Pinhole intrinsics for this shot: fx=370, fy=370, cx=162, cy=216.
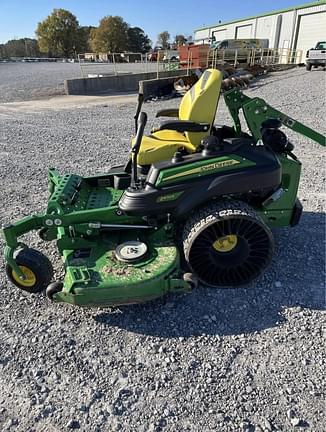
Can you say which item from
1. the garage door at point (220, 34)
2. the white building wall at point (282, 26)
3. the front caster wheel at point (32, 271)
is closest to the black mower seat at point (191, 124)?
the front caster wheel at point (32, 271)

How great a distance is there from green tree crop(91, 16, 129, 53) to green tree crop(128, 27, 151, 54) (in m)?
3.67

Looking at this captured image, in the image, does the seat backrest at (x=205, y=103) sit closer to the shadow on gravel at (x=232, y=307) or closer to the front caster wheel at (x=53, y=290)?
the shadow on gravel at (x=232, y=307)

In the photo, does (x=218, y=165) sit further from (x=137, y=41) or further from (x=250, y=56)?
(x=137, y=41)

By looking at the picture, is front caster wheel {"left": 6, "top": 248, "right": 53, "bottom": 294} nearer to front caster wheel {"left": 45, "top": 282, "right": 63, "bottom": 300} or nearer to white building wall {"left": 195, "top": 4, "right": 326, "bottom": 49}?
front caster wheel {"left": 45, "top": 282, "right": 63, "bottom": 300}

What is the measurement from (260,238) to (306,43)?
31.2m

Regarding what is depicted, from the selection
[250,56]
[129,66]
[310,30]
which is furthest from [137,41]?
[250,56]

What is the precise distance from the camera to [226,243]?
3.12 meters

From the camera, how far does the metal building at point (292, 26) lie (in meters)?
27.8

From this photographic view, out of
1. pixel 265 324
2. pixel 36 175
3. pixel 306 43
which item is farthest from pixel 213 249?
pixel 306 43

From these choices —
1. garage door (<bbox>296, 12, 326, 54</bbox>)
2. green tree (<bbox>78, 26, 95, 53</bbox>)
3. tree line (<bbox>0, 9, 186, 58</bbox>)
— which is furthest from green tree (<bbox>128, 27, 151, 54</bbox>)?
garage door (<bbox>296, 12, 326, 54</bbox>)

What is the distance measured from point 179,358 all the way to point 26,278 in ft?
4.66

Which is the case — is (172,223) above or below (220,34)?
below

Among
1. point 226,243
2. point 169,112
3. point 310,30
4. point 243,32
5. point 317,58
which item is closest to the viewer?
point 226,243

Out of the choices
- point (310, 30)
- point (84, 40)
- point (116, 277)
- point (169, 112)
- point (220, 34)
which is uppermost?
point (310, 30)
